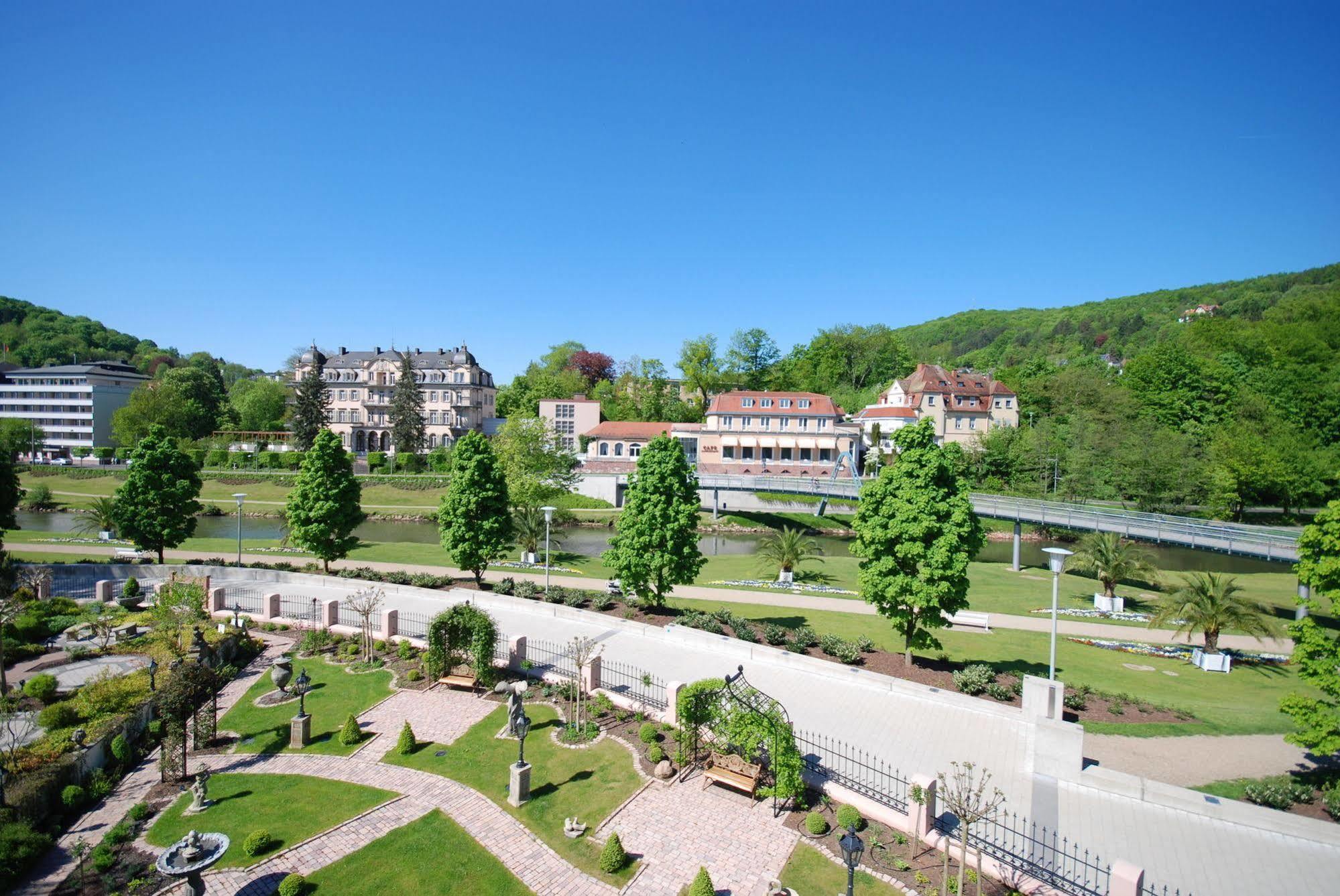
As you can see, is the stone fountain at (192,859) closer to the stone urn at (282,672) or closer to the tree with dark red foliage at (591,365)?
the stone urn at (282,672)

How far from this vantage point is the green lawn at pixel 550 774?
10.9 meters

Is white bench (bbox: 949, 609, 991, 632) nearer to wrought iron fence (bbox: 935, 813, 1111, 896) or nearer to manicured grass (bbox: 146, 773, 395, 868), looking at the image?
wrought iron fence (bbox: 935, 813, 1111, 896)

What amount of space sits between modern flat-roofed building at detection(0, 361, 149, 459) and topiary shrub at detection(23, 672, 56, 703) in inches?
3663

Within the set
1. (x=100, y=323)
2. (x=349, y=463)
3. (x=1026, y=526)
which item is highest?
(x=100, y=323)

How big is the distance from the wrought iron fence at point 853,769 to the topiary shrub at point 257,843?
914 cm

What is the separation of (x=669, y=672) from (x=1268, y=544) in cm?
2866

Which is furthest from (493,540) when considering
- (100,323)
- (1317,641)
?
(100,323)

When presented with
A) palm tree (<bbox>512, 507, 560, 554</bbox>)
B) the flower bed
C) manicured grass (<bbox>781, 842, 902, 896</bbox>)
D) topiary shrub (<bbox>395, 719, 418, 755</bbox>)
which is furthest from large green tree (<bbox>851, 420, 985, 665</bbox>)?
palm tree (<bbox>512, 507, 560, 554</bbox>)

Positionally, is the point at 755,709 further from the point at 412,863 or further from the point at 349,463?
the point at 349,463

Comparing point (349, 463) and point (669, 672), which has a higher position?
point (349, 463)

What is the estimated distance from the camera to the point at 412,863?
32.9 ft

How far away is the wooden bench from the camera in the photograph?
11680 mm

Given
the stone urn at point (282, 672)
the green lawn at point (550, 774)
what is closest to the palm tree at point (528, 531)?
the stone urn at point (282, 672)

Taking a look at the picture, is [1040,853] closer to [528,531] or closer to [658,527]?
[658,527]
